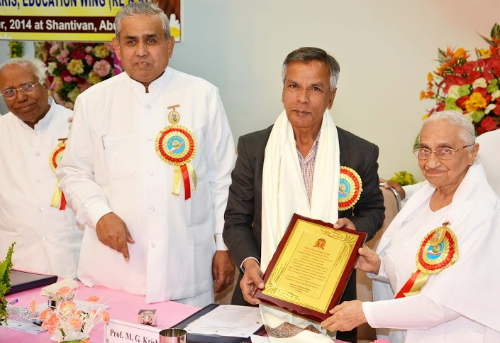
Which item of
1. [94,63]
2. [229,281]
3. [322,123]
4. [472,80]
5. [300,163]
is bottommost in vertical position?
[229,281]

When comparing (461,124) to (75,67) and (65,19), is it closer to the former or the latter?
(65,19)

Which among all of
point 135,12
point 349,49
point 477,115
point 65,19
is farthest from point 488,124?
point 65,19

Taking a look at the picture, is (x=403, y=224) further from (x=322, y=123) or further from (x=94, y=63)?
(x=94, y=63)

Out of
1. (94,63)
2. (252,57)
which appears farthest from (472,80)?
(94,63)

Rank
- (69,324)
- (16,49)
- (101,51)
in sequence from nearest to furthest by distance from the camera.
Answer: (69,324) → (101,51) → (16,49)

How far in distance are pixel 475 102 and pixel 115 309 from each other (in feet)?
7.33

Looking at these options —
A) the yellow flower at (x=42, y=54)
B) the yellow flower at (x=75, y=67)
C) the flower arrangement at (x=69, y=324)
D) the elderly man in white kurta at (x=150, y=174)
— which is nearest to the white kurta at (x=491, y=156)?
the elderly man in white kurta at (x=150, y=174)

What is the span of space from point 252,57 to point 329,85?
2.58 metres

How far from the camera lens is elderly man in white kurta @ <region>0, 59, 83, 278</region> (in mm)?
3781

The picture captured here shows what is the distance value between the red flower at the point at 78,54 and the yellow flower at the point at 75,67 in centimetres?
4

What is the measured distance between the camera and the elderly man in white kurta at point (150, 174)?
3.05 m

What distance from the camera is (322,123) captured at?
2764 mm

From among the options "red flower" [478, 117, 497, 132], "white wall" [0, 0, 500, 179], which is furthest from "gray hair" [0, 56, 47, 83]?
"red flower" [478, 117, 497, 132]

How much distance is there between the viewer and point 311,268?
7.61 feet
